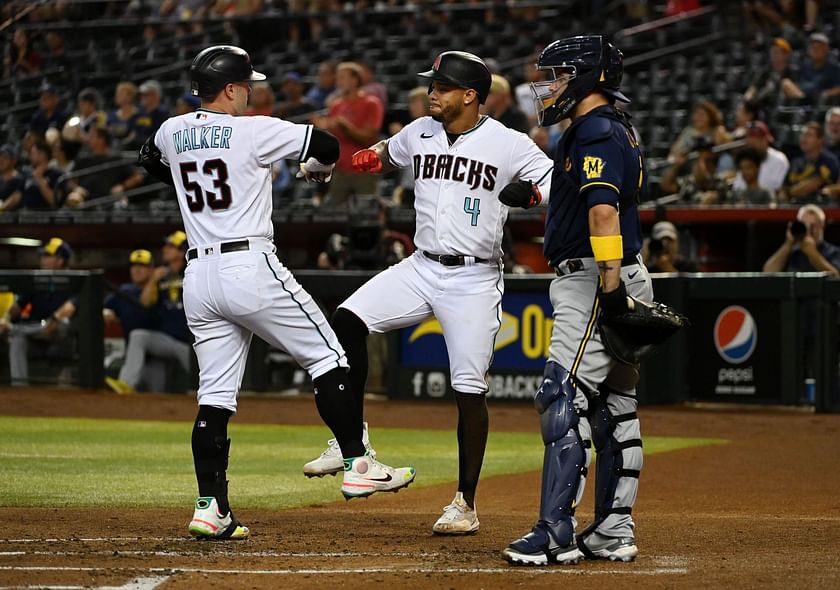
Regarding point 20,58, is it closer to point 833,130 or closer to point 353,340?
point 833,130

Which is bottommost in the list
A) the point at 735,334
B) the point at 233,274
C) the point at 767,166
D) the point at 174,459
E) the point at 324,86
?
the point at 174,459

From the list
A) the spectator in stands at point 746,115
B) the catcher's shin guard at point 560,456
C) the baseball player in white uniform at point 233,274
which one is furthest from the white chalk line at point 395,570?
the spectator in stands at point 746,115

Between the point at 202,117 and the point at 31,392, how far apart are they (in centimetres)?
930

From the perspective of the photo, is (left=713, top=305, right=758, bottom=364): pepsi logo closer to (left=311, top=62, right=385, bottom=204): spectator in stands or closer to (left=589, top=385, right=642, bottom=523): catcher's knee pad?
(left=311, top=62, right=385, bottom=204): spectator in stands

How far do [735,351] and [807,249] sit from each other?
1170 millimetres

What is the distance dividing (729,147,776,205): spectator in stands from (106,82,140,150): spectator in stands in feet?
27.7

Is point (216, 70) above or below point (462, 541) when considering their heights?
above

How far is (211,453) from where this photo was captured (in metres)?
5.85

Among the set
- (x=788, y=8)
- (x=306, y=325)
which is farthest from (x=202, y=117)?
(x=788, y=8)

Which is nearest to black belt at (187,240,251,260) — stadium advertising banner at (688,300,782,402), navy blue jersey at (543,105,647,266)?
navy blue jersey at (543,105,647,266)

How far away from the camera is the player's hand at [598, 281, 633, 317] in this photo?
5.03 meters

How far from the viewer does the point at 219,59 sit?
583cm

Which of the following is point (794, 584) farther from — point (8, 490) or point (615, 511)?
point (8, 490)

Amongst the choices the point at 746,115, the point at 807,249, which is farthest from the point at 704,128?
the point at 807,249
